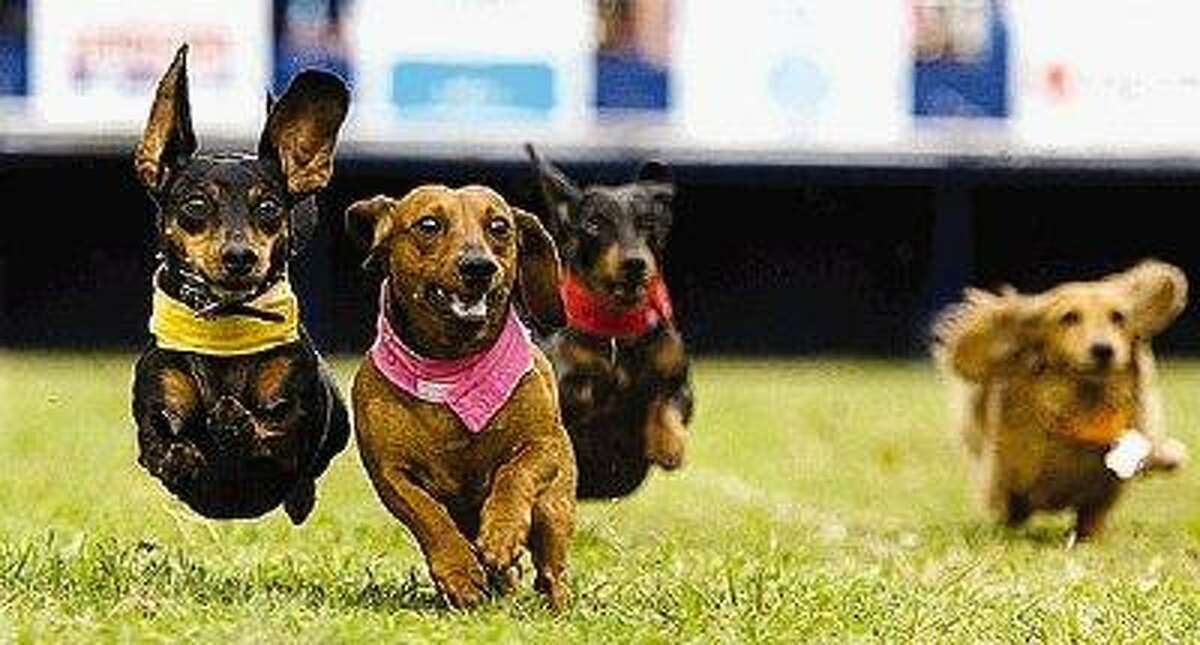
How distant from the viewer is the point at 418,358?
671 cm

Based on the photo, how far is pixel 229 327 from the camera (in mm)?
6582

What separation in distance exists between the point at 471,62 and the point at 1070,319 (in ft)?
36.7

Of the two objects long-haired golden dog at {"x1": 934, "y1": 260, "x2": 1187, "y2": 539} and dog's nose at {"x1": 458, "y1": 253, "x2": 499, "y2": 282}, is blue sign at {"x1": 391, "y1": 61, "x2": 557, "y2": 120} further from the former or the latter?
dog's nose at {"x1": 458, "y1": 253, "x2": 499, "y2": 282}

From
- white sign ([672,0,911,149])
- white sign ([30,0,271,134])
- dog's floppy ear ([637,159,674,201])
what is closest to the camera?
dog's floppy ear ([637,159,674,201])

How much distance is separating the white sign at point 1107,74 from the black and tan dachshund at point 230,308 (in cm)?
1469

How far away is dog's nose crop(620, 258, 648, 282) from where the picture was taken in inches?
314

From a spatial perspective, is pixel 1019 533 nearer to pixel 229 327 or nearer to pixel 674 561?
pixel 674 561

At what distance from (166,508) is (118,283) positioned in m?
12.1

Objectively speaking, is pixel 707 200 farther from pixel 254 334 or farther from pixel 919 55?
pixel 254 334

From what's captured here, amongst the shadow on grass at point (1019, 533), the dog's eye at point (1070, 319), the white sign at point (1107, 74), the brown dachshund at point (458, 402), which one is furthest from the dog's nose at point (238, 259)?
the white sign at point (1107, 74)

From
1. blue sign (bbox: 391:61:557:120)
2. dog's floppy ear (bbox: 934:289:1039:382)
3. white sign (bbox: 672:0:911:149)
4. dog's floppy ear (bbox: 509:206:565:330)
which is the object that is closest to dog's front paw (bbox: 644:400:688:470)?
dog's floppy ear (bbox: 509:206:565:330)

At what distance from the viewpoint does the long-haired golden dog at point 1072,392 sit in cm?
965

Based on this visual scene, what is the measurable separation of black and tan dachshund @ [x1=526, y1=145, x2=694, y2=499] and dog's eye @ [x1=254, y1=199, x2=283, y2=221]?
57.2 inches

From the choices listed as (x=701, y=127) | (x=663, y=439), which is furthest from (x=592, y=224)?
(x=701, y=127)
